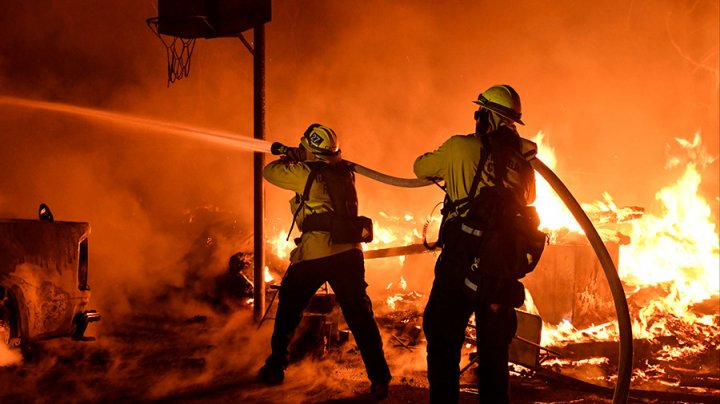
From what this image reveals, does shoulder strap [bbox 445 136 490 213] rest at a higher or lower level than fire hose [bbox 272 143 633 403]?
higher

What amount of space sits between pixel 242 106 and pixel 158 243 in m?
4.28

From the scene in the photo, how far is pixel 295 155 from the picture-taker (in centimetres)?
435

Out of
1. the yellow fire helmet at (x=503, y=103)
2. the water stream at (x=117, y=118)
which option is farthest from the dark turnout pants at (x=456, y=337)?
the water stream at (x=117, y=118)

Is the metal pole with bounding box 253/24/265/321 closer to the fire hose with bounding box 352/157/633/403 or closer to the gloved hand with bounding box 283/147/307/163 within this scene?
the gloved hand with bounding box 283/147/307/163

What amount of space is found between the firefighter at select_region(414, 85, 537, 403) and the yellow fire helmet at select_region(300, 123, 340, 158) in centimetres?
129

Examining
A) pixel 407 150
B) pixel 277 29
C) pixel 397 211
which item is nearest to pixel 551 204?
pixel 397 211

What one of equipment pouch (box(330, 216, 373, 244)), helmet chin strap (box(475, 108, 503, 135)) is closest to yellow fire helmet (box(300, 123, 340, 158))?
equipment pouch (box(330, 216, 373, 244))

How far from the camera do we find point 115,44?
40.3 ft

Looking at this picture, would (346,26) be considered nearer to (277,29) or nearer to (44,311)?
(277,29)

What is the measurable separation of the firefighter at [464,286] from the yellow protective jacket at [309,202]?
1.23 meters

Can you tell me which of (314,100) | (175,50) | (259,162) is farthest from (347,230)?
(314,100)

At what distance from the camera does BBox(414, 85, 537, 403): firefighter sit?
9.87 ft

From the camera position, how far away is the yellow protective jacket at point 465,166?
9.99ft

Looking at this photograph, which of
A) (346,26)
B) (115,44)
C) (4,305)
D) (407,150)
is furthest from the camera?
(407,150)
